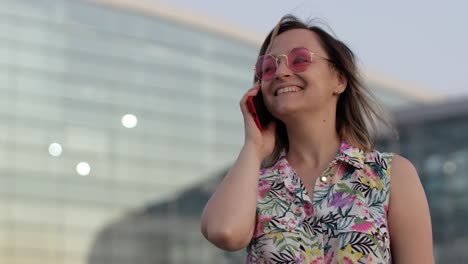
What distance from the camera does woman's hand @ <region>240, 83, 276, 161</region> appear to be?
3.74 meters

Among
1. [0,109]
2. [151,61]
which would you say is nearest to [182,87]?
[151,61]

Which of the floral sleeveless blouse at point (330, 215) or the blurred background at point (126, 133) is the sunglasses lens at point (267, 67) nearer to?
the floral sleeveless blouse at point (330, 215)

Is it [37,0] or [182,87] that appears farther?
[182,87]

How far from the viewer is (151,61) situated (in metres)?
65.6

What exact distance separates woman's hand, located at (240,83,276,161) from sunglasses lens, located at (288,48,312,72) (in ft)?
0.61

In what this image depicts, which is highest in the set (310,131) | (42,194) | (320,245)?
(42,194)

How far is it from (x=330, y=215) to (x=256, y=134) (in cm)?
44

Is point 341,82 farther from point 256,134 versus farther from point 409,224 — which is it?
point 409,224

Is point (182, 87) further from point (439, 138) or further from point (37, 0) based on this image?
point (439, 138)

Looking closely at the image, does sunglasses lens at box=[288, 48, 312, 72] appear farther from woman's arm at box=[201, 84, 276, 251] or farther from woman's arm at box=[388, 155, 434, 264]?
woman's arm at box=[388, 155, 434, 264]

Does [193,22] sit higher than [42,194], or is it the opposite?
[193,22]

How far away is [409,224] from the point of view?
A: 344cm

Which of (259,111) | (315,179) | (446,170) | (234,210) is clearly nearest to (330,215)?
(315,179)

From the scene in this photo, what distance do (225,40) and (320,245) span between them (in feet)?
215
